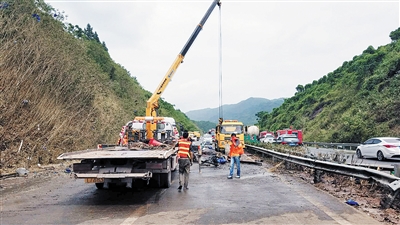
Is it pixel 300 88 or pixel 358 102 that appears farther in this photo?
pixel 300 88

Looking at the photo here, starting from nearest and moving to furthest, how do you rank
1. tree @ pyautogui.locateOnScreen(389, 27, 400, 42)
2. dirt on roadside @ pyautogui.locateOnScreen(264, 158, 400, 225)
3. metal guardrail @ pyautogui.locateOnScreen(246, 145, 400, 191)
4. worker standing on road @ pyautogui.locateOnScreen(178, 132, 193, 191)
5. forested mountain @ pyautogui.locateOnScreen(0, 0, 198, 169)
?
dirt on roadside @ pyautogui.locateOnScreen(264, 158, 400, 225), metal guardrail @ pyautogui.locateOnScreen(246, 145, 400, 191), worker standing on road @ pyautogui.locateOnScreen(178, 132, 193, 191), forested mountain @ pyautogui.locateOnScreen(0, 0, 198, 169), tree @ pyautogui.locateOnScreen(389, 27, 400, 42)

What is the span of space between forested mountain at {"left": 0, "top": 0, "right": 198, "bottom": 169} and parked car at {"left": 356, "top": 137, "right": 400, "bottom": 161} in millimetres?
16224

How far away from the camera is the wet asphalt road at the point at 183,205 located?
6750 millimetres

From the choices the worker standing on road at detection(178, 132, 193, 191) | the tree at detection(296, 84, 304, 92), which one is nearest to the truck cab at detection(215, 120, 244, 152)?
the worker standing on road at detection(178, 132, 193, 191)

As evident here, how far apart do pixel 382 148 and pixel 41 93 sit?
1801 cm

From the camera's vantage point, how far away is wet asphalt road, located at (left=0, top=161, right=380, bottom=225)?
6750 millimetres

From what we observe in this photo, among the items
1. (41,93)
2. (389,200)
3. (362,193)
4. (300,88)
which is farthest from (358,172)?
(300,88)

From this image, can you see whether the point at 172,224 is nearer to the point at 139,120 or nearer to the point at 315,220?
the point at 315,220

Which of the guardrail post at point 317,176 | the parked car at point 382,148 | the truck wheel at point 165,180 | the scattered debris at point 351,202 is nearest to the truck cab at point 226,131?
the parked car at point 382,148

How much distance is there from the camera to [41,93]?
64.5ft

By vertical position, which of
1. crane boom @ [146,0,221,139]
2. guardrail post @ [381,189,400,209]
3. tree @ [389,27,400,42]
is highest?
tree @ [389,27,400,42]

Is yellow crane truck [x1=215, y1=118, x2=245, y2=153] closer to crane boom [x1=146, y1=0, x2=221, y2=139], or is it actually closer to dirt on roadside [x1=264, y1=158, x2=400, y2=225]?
crane boom [x1=146, y1=0, x2=221, y2=139]

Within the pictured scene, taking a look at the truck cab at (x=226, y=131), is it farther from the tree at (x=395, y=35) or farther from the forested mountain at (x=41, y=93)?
the tree at (x=395, y=35)

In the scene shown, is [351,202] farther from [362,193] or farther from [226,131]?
[226,131]
